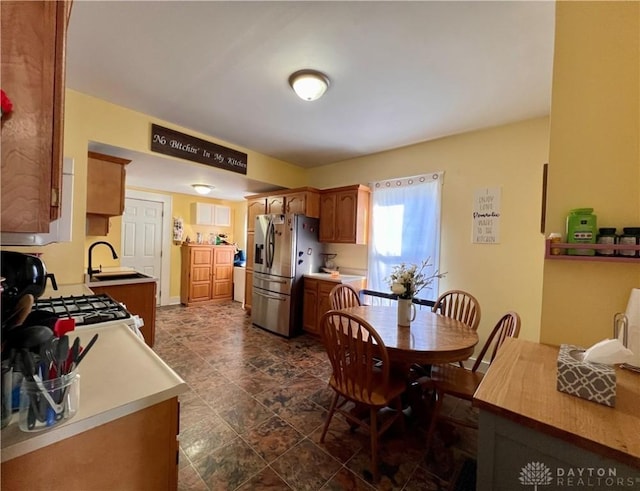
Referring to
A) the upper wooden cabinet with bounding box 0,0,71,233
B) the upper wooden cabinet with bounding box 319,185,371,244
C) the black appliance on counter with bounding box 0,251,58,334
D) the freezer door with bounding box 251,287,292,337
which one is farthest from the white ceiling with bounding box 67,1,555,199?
the freezer door with bounding box 251,287,292,337

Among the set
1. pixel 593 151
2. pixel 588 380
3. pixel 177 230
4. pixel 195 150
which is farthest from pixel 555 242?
pixel 177 230

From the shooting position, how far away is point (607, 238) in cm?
106

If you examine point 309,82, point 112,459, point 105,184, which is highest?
point 309,82

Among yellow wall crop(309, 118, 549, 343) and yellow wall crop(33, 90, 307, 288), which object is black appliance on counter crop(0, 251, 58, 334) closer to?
yellow wall crop(33, 90, 307, 288)

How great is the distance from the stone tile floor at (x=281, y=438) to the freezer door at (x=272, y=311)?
72 cm

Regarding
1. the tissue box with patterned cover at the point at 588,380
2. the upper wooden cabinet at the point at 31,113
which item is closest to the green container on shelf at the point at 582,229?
the tissue box with patterned cover at the point at 588,380

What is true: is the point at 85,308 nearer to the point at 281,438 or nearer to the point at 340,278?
the point at 281,438

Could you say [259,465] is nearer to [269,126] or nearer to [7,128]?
[7,128]

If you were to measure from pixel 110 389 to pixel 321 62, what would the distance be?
6.85 feet

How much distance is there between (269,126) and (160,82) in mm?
1030

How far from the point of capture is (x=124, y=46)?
1.71 meters

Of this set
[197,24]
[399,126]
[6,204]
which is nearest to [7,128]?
[6,204]

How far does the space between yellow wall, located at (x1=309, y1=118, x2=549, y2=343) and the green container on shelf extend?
1.65 meters

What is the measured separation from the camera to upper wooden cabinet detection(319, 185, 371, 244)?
354 centimetres
